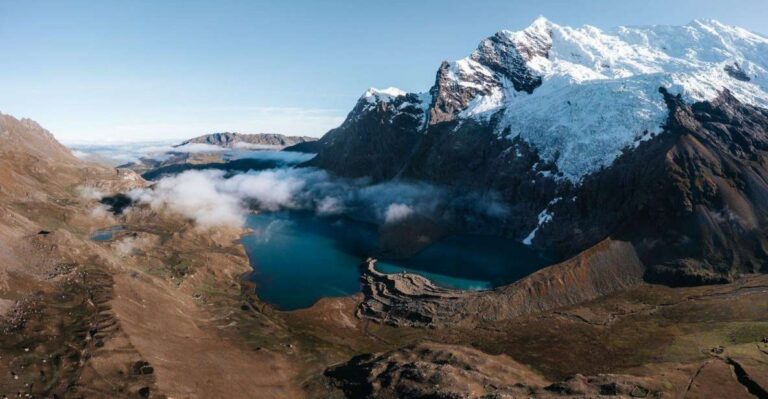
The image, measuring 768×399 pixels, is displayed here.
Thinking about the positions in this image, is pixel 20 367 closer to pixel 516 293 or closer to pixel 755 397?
pixel 516 293

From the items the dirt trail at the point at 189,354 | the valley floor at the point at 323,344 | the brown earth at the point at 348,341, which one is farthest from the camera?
the dirt trail at the point at 189,354

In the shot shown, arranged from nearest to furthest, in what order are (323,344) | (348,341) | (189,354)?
1. (189,354)
2. (323,344)
3. (348,341)

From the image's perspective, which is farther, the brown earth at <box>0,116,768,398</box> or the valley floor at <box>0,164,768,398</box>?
the brown earth at <box>0,116,768,398</box>

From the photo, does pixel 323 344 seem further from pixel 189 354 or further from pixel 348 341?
pixel 189 354

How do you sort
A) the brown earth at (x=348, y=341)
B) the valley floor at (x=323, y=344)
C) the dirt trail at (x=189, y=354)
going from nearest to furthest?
1. the valley floor at (x=323, y=344)
2. the brown earth at (x=348, y=341)
3. the dirt trail at (x=189, y=354)

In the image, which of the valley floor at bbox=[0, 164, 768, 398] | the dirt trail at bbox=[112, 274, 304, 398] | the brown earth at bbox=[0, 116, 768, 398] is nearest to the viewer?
the valley floor at bbox=[0, 164, 768, 398]

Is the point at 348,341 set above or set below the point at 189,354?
below

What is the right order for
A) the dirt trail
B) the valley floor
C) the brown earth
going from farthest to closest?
the dirt trail → the brown earth → the valley floor

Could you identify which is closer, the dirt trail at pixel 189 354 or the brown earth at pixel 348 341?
the brown earth at pixel 348 341

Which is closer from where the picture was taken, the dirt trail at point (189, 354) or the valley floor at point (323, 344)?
the valley floor at point (323, 344)

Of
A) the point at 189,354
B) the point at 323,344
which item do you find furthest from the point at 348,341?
the point at 189,354

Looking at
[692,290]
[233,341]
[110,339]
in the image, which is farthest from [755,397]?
[110,339]
